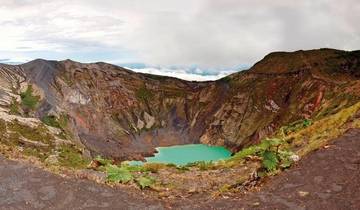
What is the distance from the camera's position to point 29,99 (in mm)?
180875

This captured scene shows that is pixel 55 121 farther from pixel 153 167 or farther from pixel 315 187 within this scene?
pixel 315 187

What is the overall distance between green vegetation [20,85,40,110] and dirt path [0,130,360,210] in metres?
160

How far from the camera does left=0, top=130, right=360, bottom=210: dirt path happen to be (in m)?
18.5

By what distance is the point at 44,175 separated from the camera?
813 inches

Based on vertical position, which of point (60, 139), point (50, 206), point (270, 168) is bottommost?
point (60, 139)

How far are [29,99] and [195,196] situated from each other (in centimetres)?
17153

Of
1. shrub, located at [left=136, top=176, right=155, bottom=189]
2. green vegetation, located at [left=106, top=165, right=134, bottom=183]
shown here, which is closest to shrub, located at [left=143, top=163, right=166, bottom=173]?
green vegetation, located at [left=106, top=165, right=134, bottom=183]

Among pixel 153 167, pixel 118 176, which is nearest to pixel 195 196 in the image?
pixel 118 176

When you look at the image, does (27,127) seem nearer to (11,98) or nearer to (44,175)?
(11,98)

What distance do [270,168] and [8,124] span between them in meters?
115

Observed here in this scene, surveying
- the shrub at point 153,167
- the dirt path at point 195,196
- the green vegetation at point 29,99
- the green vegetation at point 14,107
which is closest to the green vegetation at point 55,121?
the green vegetation at point 29,99

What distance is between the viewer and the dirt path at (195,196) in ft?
60.7

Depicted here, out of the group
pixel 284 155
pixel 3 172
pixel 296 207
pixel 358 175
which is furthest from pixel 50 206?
pixel 358 175

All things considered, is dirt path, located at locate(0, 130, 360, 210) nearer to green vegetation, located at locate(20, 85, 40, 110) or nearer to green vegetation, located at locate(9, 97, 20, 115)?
green vegetation, located at locate(9, 97, 20, 115)
